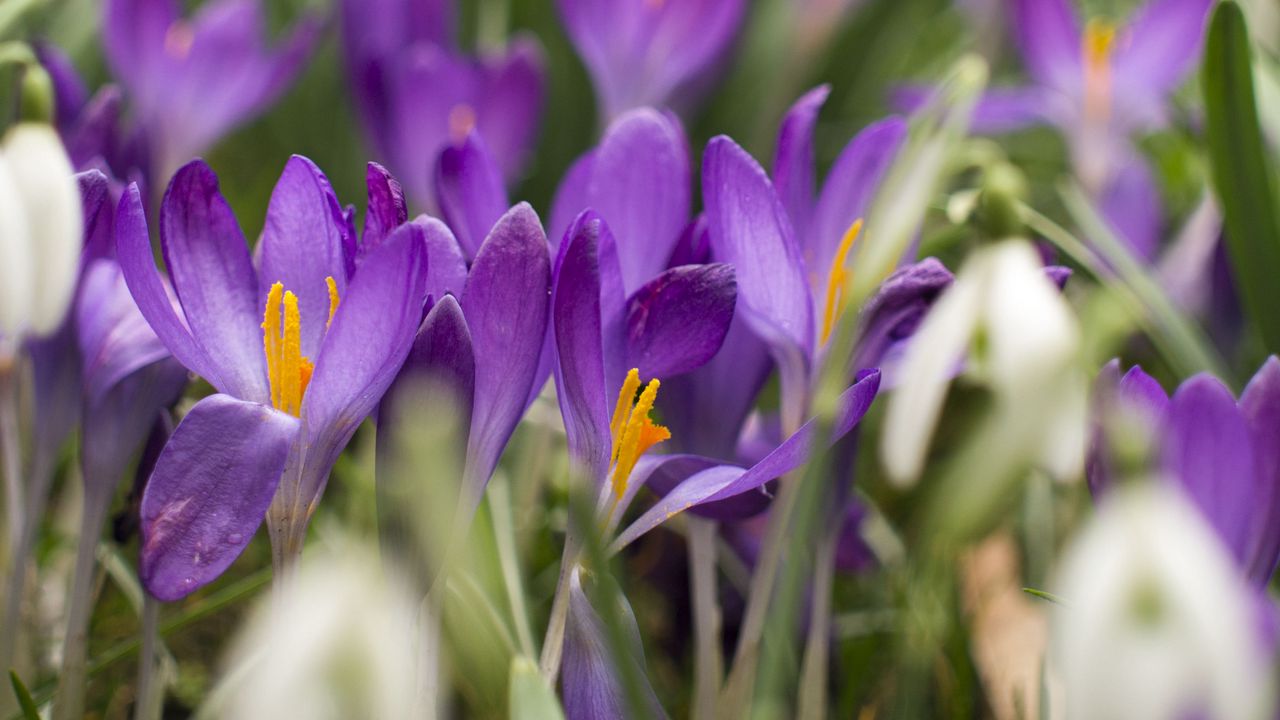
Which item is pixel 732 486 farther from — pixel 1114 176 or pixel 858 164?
pixel 1114 176

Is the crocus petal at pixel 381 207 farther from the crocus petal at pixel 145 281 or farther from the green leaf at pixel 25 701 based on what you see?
the green leaf at pixel 25 701

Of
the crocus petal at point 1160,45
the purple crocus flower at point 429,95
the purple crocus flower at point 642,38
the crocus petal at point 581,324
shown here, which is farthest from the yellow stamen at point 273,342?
the crocus petal at point 1160,45

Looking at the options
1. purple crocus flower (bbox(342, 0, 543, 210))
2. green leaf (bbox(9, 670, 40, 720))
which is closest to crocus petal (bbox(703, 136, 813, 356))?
green leaf (bbox(9, 670, 40, 720))

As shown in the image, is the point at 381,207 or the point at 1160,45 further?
the point at 1160,45

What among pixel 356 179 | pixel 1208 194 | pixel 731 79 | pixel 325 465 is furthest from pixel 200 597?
pixel 731 79

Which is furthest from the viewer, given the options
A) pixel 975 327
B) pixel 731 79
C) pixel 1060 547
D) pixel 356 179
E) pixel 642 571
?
pixel 731 79

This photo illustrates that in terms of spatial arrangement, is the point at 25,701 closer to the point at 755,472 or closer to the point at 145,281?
the point at 145,281

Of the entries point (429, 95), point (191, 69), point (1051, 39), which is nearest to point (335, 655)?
point (429, 95)
